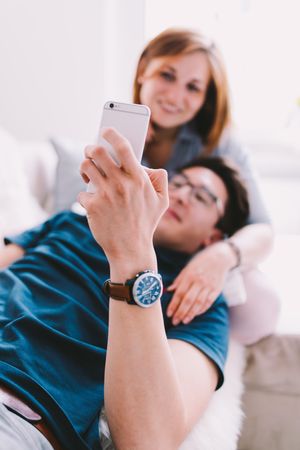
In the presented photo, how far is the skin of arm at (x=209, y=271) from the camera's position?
83 centimetres

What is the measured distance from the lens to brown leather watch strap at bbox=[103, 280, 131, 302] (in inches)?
22.2

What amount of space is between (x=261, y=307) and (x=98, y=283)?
383 mm

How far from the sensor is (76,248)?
0.94 metres

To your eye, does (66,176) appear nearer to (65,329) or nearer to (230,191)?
(230,191)

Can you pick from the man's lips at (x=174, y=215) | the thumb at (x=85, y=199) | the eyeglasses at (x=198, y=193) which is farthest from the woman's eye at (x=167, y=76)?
the thumb at (x=85, y=199)

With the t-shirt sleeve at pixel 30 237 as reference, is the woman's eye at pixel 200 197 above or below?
above

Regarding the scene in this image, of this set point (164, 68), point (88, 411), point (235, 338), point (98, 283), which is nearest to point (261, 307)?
point (235, 338)

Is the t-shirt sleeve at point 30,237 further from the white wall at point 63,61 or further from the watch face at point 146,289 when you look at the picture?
the white wall at point 63,61

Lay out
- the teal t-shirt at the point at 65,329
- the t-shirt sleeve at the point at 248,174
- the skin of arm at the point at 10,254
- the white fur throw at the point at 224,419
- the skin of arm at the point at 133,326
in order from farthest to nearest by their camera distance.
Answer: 1. the t-shirt sleeve at the point at 248,174
2. the skin of arm at the point at 10,254
3. the white fur throw at the point at 224,419
4. the teal t-shirt at the point at 65,329
5. the skin of arm at the point at 133,326

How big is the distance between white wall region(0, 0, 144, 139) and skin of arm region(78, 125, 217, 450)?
1537 mm

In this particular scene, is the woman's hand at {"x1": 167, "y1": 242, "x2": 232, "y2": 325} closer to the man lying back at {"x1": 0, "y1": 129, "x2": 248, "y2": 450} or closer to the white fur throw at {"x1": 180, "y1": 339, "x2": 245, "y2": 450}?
the man lying back at {"x1": 0, "y1": 129, "x2": 248, "y2": 450}

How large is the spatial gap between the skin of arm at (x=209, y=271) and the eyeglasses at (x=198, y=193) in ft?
0.33

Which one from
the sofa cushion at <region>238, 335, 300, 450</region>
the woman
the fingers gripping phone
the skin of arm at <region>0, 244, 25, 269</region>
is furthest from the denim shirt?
the fingers gripping phone

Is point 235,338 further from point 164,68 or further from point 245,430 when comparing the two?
point 164,68
